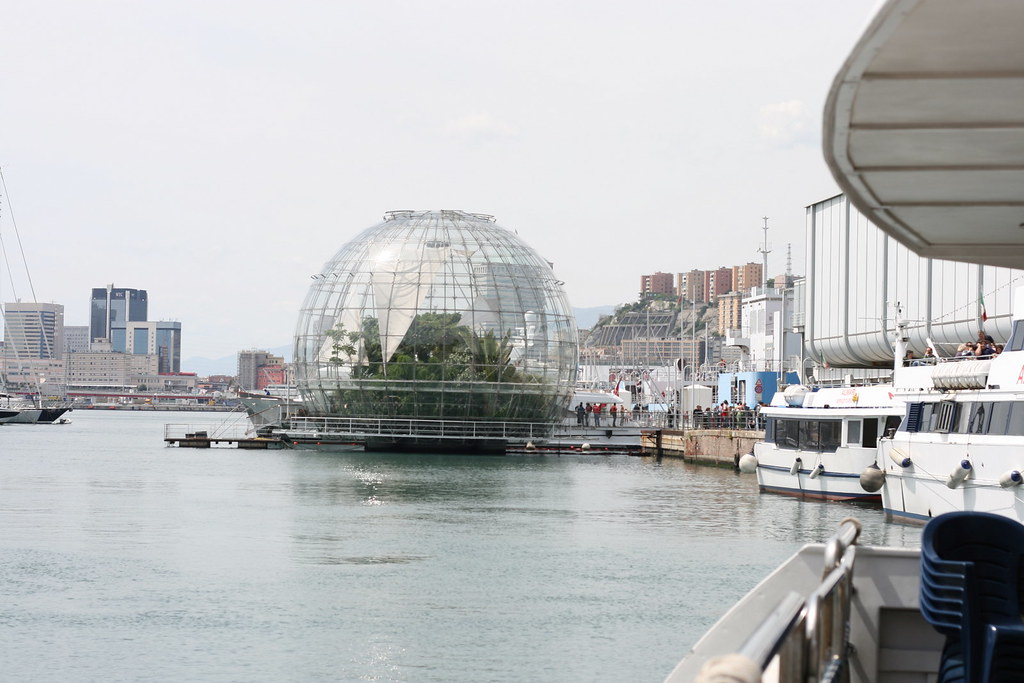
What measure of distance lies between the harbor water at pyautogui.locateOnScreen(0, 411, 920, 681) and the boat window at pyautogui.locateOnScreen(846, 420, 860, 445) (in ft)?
8.37

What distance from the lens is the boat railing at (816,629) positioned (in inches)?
207

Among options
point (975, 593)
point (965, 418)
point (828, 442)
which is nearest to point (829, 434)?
point (828, 442)

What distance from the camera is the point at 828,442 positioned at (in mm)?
42719

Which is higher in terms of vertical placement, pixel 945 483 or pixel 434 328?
pixel 434 328

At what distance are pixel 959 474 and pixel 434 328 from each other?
44.1 metres

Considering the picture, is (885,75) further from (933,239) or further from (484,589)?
(484,589)

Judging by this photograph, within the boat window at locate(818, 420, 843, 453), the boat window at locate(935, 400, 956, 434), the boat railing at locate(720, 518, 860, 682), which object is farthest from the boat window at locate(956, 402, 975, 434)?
the boat railing at locate(720, 518, 860, 682)

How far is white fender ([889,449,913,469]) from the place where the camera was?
33.9 m

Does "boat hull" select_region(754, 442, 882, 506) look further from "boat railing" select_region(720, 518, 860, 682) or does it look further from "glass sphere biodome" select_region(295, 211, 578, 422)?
"boat railing" select_region(720, 518, 860, 682)

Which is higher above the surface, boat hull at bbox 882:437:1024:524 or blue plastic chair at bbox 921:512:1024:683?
blue plastic chair at bbox 921:512:1024:683

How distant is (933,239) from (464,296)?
63.1 metres

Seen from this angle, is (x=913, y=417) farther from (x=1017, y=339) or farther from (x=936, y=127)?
(x=936, y=127)

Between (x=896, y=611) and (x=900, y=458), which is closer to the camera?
(x=896, y=611)

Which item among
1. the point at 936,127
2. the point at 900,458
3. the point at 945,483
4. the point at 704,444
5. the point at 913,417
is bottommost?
the point at 704,444
